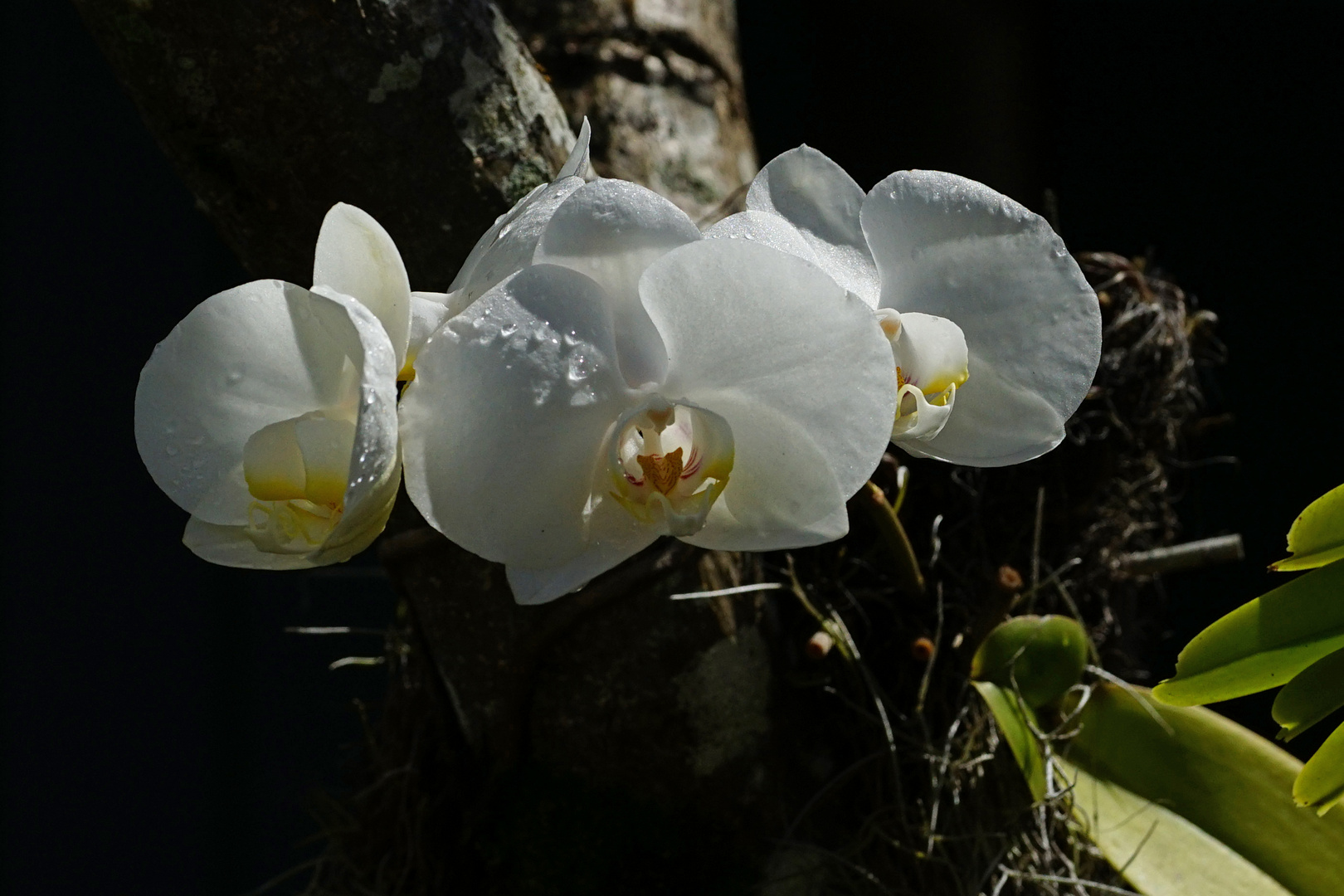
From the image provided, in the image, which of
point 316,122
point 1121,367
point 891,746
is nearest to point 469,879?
point 891,746

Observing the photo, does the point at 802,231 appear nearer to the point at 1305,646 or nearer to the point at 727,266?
the point at 727,266

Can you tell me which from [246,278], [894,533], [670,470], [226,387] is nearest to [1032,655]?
[894,533]

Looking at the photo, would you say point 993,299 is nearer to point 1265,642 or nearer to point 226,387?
point 1265,642

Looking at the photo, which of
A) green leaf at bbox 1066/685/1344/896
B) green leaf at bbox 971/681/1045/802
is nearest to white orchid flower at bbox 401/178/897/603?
green leaf at bbox 971/681/1045/802

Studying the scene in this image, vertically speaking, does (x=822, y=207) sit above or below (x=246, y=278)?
above

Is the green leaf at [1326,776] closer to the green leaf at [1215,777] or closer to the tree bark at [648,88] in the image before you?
the green leaf at [1215,777]

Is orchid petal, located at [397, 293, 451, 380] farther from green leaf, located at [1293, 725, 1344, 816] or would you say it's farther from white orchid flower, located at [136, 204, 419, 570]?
green leaf, located at [1293, 725, 1344, 816]
